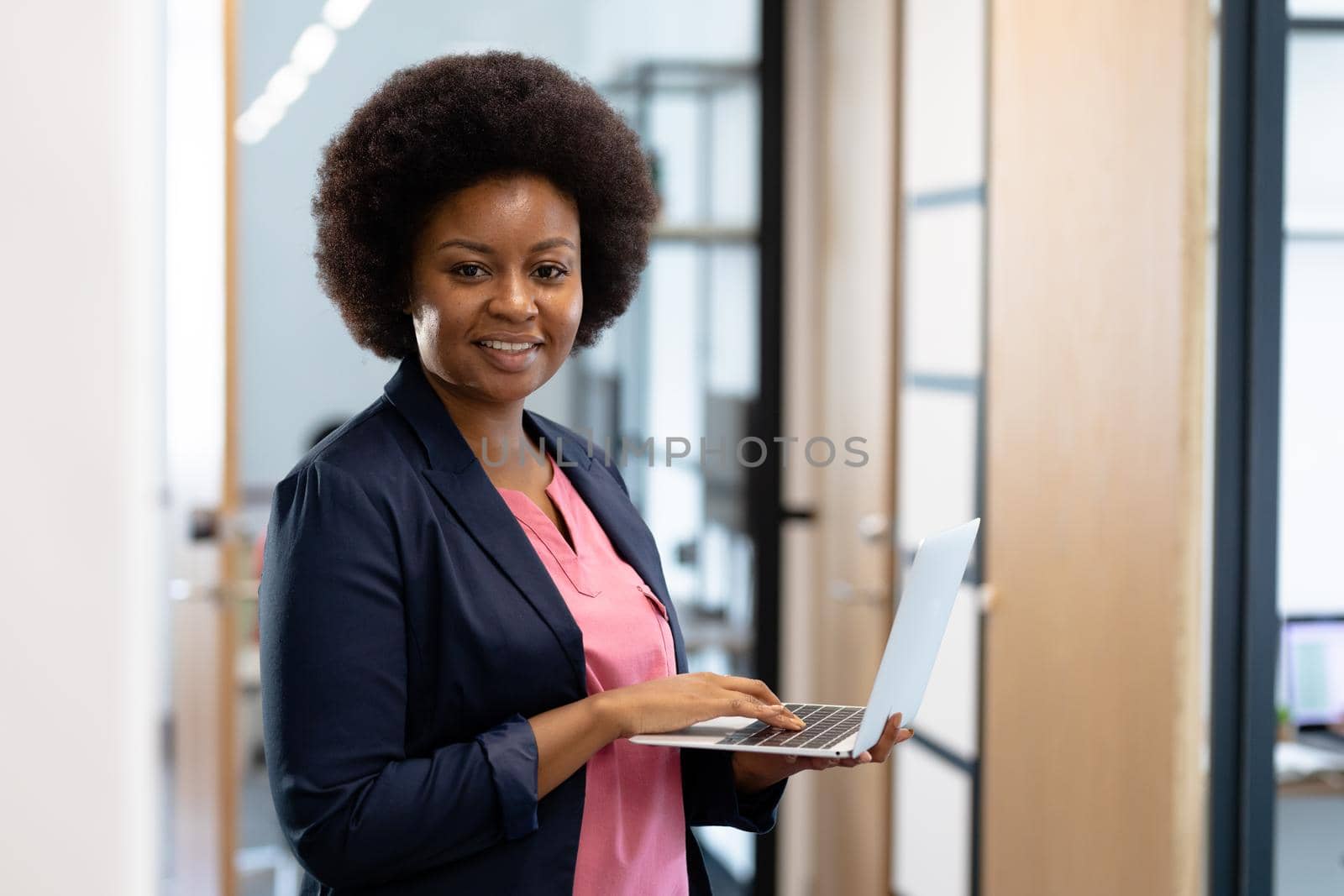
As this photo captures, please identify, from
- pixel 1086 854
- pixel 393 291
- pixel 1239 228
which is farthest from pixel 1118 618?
pixel 393 291

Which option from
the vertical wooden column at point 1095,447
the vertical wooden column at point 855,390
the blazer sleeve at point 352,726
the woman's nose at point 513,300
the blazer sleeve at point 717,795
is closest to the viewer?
the blazer sleeve at point 352,726

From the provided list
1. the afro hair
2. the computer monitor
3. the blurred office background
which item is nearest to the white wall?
the blurred office background

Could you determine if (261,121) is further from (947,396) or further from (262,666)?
(262,666)

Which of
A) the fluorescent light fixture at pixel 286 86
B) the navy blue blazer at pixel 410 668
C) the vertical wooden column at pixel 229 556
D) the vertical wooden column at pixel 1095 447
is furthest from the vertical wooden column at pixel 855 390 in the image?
the navy blue blazer at pixel 410 668

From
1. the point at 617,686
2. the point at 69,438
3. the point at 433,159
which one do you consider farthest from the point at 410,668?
the point at 69,438

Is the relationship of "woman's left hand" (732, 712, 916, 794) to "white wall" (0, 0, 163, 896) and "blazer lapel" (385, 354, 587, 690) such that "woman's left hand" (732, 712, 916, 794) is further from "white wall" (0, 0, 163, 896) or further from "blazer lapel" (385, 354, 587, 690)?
"white wall" (0, 0, 163, 896)

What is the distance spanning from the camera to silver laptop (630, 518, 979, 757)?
3.43ft

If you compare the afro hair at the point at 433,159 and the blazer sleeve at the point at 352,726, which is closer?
the blazer sleeve at the point at 352,726

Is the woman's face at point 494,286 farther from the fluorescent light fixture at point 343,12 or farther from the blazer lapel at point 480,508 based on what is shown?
the fluorescent light fixture at point 343,12

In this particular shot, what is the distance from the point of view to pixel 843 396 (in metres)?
2.71

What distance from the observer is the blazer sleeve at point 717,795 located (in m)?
1.24

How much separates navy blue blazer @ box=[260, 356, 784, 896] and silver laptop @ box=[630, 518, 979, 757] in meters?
0.11

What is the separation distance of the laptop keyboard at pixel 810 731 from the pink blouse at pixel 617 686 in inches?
4.1

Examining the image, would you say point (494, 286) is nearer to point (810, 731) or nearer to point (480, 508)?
point (480, 508)
